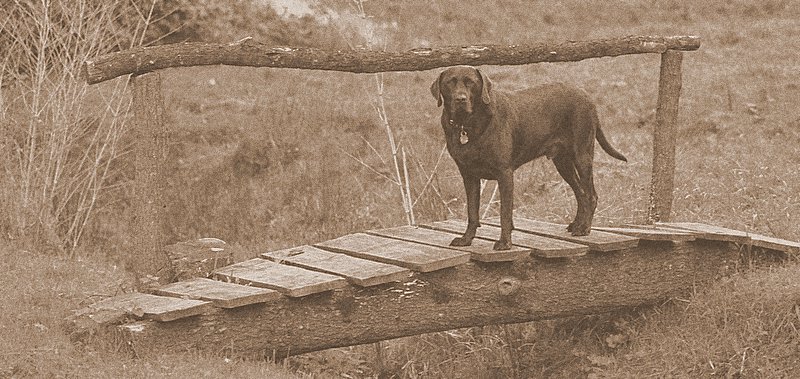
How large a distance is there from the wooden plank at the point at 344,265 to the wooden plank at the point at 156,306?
84 centimetres

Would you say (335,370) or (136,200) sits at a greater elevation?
(136,200)

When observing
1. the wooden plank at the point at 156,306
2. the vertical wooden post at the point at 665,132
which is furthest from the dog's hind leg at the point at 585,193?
the wooden plank at the point at 156,306

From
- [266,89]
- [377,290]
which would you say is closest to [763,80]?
[266,89]

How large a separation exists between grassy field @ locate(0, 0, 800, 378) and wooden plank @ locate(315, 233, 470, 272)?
0.82m

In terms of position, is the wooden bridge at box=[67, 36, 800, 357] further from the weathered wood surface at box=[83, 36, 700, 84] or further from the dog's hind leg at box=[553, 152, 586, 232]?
the dog's hind leg at box=[553, 152, 586, 232]

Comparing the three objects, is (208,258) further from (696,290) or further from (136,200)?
(696,290)

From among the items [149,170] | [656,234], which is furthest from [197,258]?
[656,234]

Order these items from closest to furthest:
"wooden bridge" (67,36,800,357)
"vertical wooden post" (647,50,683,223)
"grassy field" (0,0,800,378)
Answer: "wooden bridge" (67,36,800,357), "grassy field" (0,0,800,378), "vertical wooden post" (647,50,683,223)

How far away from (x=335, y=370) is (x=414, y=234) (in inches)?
43.1

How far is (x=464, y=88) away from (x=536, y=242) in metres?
1.20

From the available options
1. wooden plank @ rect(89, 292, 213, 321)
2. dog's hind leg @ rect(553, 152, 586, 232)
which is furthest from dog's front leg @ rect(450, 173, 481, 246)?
wooden plank @ rect(89, 292, 213, 321)

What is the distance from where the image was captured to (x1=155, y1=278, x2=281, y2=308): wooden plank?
20.7 ft

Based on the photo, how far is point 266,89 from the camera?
1405cm

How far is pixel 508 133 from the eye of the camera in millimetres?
7125
